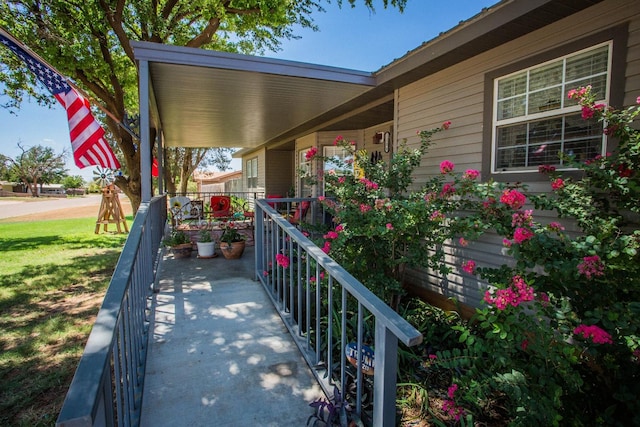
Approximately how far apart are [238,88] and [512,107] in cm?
352

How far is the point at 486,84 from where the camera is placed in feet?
11.9

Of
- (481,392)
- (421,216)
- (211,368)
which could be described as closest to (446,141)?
(421,216)

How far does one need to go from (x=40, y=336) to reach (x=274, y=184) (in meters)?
9.52

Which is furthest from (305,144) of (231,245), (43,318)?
(43,318)

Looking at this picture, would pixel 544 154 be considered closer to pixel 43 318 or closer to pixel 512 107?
pixel 512 107

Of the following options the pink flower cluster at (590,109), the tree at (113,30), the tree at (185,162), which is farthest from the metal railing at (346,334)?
the tree at (185,162)

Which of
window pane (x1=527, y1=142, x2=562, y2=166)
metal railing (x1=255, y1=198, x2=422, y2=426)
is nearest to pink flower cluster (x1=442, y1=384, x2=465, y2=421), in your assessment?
metal railing (x1=255, y1=198, x2=422, y2=426)

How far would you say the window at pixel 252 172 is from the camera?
1416cm

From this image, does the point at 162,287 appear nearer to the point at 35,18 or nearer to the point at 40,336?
the point at 40,336

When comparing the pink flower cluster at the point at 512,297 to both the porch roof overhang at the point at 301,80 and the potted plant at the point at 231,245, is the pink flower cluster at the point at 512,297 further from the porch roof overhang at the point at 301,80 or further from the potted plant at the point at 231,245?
the potted plant at the point at 231,245

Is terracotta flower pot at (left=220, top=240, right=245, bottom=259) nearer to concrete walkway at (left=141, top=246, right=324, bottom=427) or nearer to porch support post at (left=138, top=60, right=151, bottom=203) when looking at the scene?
concrete walkway at (left=141, top=246, right=324, bottom=427)

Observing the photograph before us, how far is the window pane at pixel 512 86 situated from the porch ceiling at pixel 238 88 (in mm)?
1764

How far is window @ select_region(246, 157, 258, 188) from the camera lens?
1416cm

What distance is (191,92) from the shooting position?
197 inches
